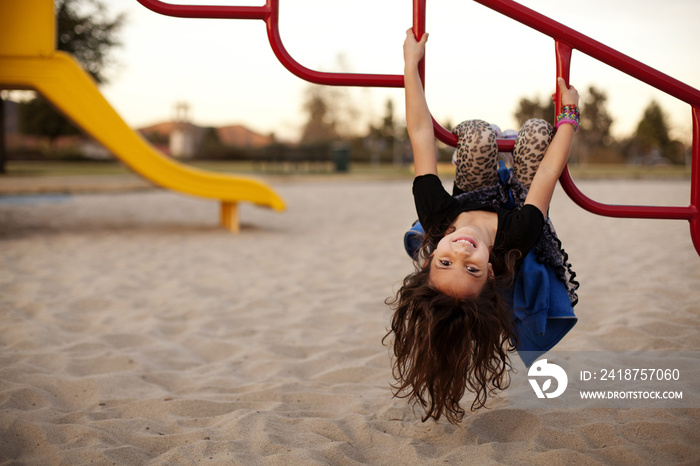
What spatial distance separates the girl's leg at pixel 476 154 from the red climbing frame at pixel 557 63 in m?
0.06

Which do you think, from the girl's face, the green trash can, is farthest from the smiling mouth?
the green trash can

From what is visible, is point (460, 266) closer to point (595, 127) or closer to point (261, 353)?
point (261, 353)

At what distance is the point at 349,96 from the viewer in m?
40.0

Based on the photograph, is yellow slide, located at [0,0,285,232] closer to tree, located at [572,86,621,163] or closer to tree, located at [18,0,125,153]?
tree, located at [18,0,125,153]

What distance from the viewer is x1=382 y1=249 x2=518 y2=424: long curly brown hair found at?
1904 mm

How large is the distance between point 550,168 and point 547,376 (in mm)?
1051

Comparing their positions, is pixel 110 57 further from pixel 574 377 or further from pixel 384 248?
pixel 574 377

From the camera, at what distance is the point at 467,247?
1.90 m

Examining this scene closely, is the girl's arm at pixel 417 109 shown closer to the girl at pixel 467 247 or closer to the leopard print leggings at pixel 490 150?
the girl at pixel 467 247

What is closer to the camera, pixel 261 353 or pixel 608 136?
pixel 261 353

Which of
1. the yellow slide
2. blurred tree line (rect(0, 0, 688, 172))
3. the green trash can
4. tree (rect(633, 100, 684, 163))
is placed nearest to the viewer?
the yellow slide

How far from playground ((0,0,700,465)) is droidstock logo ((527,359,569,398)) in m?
0.19

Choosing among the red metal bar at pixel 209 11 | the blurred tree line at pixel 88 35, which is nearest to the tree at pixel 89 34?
the blurred tree line at pixel 88 35

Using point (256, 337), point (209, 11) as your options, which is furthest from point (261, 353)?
point (209, 11)
